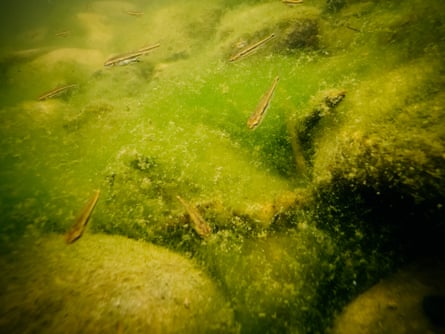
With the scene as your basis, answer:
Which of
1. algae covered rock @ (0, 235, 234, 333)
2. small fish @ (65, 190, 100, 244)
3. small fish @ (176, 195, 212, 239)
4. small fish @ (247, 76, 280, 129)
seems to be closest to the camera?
algae covered rock @ (0, 235, 234, 333)

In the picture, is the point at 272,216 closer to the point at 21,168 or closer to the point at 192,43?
the point at 21,168

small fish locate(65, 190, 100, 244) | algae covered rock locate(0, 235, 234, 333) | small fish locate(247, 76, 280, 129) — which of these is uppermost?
small fish locate(247, 76, 280, 129)

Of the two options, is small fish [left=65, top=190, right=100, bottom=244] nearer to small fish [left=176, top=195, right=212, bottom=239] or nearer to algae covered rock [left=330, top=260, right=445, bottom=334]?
small fish [left=176, top=195, right=212, bottom=239]

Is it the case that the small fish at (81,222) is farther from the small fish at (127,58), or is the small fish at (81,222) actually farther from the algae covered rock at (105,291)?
the small fish at (127,58)

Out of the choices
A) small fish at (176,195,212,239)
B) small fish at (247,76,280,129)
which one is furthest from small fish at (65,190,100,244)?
small fish at (247,76,280,129)

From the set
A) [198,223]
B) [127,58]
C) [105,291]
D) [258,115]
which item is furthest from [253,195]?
[127,58]

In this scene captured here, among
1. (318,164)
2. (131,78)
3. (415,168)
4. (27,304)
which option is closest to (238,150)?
(318,164)

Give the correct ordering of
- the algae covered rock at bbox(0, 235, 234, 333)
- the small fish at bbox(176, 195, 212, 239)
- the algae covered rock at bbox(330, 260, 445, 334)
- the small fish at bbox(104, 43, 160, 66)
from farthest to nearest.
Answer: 1. the small fish at bbox(104, 43, 160, 66)
2. the small fish at bbox(176, 195, 212, 239)
3. the algae covered rock at bbox(330, 260, 445, 334)
4. the algae covered rock at bbox(0, 235, 234, 333)
